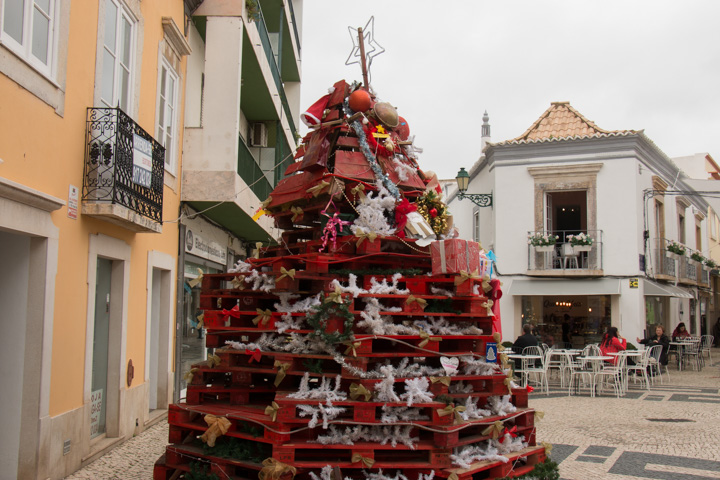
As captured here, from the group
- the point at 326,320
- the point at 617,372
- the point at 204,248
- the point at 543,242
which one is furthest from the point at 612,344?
the point at 326,320

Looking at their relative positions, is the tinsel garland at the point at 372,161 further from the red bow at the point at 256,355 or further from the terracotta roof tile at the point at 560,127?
the terracotta roof tile at the point at 560,127

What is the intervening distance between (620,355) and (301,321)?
1065 centimetres

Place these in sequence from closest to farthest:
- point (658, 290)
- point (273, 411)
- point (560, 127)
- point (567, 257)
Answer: point (273, 411) → point (567, 257) → point (658, 290) → point (560, 127)

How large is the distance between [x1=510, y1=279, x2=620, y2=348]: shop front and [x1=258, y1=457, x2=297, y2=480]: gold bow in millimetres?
17107

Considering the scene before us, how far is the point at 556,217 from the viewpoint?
86.5ft

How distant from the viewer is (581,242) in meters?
20.6

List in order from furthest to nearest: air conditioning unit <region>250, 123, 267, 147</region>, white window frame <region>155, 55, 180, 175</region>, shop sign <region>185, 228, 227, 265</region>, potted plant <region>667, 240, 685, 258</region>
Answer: potted plant <region>667, 240, 685, 258</region> < air conditioning unit <region>250, 123, 267, 147</region> < shop sign <region>185, 228, 227, 265</region> < white window frame <region>155, 55, 180, 175</region>

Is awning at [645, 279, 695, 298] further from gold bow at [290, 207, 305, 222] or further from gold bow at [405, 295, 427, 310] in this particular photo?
gold bow at [405, 295, 427, 310]

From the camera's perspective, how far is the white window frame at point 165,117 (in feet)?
31.4

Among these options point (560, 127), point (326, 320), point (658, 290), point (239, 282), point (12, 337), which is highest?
point (560, 127)

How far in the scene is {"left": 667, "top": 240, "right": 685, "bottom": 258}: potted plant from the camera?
23.3 m

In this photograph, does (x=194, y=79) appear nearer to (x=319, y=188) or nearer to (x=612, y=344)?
(x=319, y=188)

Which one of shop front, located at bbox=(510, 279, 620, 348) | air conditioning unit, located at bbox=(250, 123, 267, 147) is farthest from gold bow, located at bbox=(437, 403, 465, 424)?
shop front, located at bbox=(510, 279, 620, 348)

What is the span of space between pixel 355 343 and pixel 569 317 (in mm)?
19688
